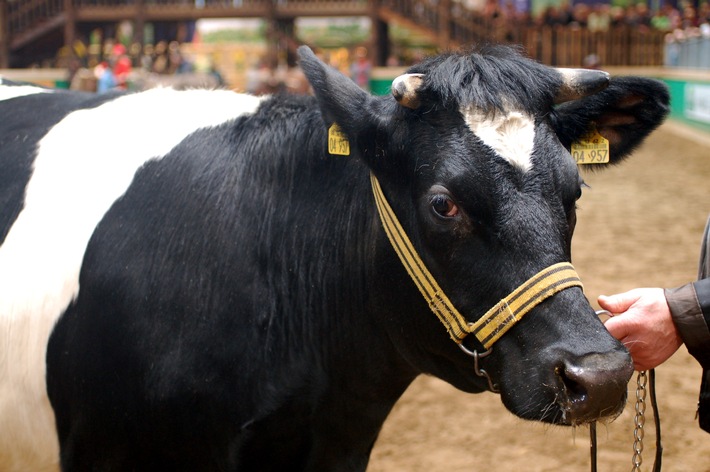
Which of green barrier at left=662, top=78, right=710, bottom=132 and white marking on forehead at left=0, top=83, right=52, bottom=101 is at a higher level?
white marking on forehead at left=0, top=83, right=52, bottom=101

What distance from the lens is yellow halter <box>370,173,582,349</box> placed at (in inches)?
76.3

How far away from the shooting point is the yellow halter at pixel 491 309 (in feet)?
6.36

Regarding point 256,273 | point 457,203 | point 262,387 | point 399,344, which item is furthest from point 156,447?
point 457,203

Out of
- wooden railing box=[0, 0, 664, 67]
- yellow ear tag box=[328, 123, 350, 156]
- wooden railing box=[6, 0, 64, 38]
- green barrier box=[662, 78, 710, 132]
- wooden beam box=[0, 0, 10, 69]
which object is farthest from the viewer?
wooden railing box=[6, 0, 64, 38]

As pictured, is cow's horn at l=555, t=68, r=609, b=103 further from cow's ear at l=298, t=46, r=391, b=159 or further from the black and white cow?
cow's ear at l=298, t=46, r=391, b=159

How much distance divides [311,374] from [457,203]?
2.39 feet

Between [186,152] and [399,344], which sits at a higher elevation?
[186,152]

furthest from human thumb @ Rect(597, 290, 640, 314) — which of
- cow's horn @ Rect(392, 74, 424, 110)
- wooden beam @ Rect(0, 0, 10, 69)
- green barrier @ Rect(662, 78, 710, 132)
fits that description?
wooden beam @ Rect(0, 0, 10, 69)

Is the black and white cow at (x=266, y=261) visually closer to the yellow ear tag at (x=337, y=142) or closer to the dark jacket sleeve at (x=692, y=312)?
the yellow ear tag at (x=337, y=142)

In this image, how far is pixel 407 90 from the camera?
6.97ft

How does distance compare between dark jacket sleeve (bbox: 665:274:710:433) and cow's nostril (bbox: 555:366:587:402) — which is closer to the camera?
cow's nostril (bbox: 555:366:587:402)

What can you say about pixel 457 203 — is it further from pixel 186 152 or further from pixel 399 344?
pixel 186 152

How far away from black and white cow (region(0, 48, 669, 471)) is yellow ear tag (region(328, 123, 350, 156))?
0.09 ft

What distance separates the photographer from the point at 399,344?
2.30m
